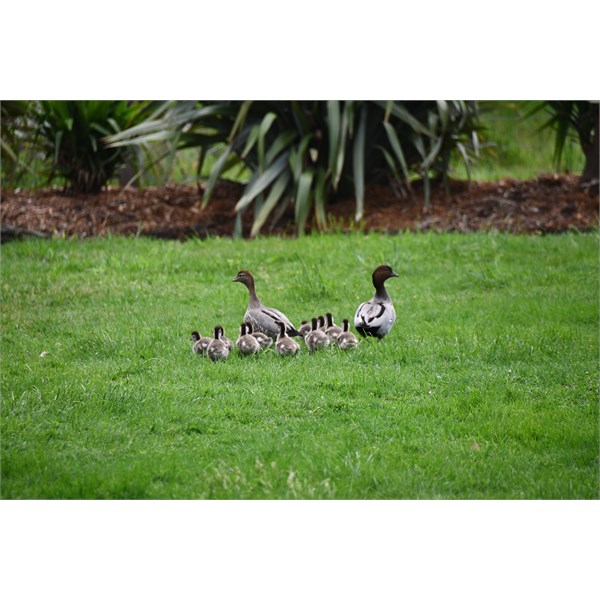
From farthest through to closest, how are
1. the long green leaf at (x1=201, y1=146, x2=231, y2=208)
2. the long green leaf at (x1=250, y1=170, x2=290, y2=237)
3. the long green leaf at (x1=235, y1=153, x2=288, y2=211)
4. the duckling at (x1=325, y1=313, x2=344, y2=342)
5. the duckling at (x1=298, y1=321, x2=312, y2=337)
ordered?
the long green leaf at (x1=201, y1=146, x2=231, y2=208), the long green leaf at (x1=235, y1=153, x2=288, y2=211), the long green leaf at (x1=250, y1=170, x2=290, y2=237), the duckling at (x1=298, y1=321, x2=312, y2=337), the duckling at (x1=325, y1=313, x2=344, y2=342)

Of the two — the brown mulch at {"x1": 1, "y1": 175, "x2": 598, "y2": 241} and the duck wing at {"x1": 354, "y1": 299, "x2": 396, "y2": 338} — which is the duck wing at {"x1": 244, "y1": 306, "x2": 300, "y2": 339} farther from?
the brown mulch at {"x1": 1, "y1": 175, "x2": 598, "y2": 241}

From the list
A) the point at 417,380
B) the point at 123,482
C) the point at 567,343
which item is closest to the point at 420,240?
the point at 567,343

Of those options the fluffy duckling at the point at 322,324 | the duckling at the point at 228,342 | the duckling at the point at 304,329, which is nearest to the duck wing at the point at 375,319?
the fluffy duckling at the point at 322,324

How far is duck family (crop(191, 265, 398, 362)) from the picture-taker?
719cm

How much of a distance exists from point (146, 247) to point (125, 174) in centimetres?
328

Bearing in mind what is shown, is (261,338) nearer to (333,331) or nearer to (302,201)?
(333,331)

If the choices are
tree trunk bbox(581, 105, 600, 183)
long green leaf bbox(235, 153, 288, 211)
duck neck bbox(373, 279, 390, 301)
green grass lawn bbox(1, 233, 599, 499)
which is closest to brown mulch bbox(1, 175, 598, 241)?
tree trunk bbox(581, 105, 600, 183)

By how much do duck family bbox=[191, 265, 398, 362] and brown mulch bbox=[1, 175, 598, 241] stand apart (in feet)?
12.5

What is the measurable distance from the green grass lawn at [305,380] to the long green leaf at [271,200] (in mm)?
633

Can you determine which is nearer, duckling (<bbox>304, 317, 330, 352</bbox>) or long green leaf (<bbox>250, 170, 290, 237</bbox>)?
duckling (<bbox>304, 317, 330, 352</bbox>)

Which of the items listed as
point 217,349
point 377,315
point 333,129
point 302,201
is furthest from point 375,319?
point 333,129

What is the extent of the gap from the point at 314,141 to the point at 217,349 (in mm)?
5540

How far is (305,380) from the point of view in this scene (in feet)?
22.2

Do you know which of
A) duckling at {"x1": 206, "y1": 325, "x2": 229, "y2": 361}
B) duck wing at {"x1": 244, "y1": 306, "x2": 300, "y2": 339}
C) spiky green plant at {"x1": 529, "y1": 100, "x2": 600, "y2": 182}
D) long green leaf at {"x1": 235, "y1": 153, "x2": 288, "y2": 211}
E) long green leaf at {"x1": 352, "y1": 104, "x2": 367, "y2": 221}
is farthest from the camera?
spiky green plant at {"x1": 529, "y1": 100, "x2": 600, "y2": 182}
